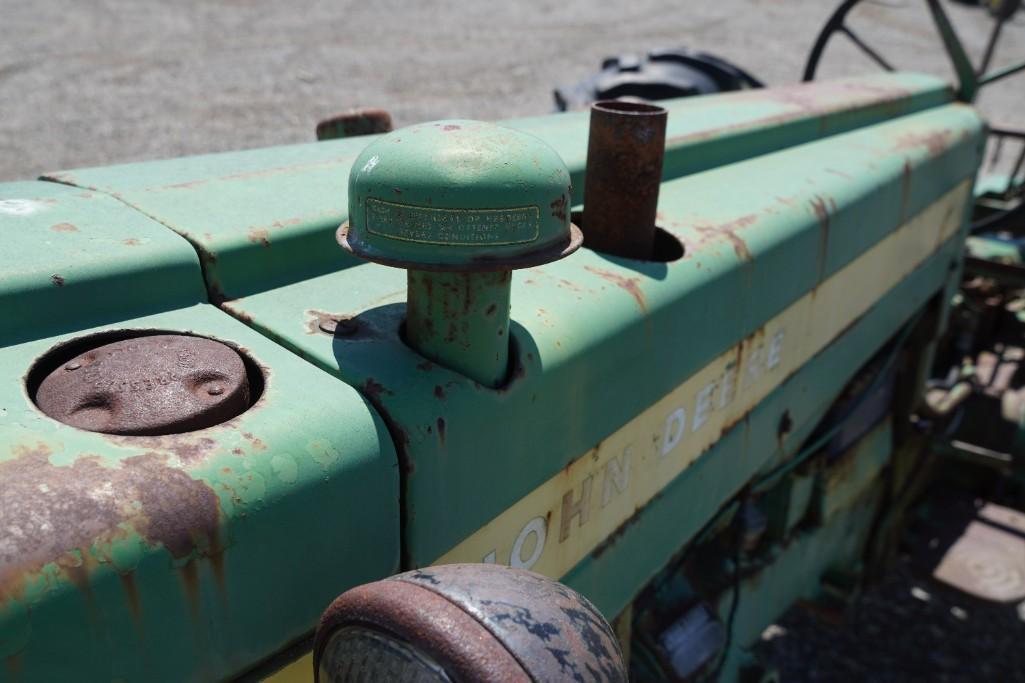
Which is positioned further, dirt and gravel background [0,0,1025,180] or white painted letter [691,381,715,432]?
dirt and gravel background [0,0,1025,180]

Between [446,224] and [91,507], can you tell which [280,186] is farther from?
[91,507]

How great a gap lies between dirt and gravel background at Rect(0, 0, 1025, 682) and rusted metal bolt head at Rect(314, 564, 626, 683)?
2.66m

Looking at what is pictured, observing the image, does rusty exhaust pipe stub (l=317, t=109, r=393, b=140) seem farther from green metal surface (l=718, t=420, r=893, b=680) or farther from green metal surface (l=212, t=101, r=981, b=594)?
green metal surface (l=718, t=420, r=893, b=680)

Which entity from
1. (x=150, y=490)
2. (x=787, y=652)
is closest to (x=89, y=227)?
(x=150, y=490)

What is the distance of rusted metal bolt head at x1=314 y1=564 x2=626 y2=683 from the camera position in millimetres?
697

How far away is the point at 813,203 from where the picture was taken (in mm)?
1888

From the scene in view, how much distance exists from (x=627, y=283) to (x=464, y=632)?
2.50 ft

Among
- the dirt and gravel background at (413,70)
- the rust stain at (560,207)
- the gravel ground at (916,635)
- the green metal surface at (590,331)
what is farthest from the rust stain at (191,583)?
the dirt and gravel background at (413,70)

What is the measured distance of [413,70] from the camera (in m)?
10.2

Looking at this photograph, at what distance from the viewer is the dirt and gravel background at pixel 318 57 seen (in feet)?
26.3

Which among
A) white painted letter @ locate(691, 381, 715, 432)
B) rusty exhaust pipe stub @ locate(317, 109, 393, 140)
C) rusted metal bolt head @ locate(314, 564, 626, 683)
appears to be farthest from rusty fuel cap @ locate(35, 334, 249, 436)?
rusty exhaust pipe stub @ locate(317, 109, 393, 140)

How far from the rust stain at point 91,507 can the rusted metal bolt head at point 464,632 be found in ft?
0.46

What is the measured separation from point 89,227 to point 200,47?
10031 millimetres

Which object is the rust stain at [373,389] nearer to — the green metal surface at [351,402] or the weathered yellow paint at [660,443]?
the green metal surface at [351,402]
